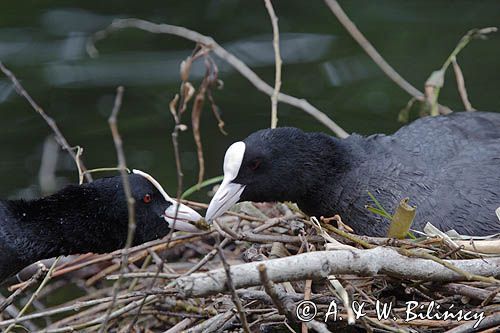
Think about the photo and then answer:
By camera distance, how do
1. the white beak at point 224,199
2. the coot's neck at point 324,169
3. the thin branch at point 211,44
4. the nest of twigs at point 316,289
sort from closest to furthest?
the nest of twigs at point 316,289 → the white beak at point 224,199 → the coot's neck at point 324,169 → the thin branch at point 211,44

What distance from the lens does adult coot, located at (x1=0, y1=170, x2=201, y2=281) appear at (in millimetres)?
5465

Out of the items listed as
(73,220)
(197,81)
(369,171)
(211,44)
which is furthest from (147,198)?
(197,81)

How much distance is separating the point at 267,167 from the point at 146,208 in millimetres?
645

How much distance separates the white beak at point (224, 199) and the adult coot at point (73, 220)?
15 centimetres

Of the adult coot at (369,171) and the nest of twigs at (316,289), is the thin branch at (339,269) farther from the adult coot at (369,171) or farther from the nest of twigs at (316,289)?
the adult coot at (369,171)

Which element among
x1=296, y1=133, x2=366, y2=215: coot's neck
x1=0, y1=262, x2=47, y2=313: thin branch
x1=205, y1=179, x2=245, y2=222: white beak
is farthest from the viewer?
x1=296, y1=133, x2=366, y2=215: coot's neck

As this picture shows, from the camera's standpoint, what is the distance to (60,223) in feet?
18.1

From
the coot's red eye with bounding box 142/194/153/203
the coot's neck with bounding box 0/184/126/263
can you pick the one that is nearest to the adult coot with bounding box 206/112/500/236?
the coot's red eye with bounding box 142/194/153/203

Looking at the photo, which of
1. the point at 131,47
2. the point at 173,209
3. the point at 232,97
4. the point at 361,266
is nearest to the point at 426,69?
the point at 232,97

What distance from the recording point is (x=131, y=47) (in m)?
9.64

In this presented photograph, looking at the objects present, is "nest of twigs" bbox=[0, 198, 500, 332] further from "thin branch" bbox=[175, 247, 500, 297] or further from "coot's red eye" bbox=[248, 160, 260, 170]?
"coot's red eye" bbox=[248, 160, 260, 170]

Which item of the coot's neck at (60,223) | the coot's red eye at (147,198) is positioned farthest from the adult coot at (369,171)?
the coot's neck at (60,223)

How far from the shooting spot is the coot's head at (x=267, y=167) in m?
5.71

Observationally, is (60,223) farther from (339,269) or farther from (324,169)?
(339,269)
